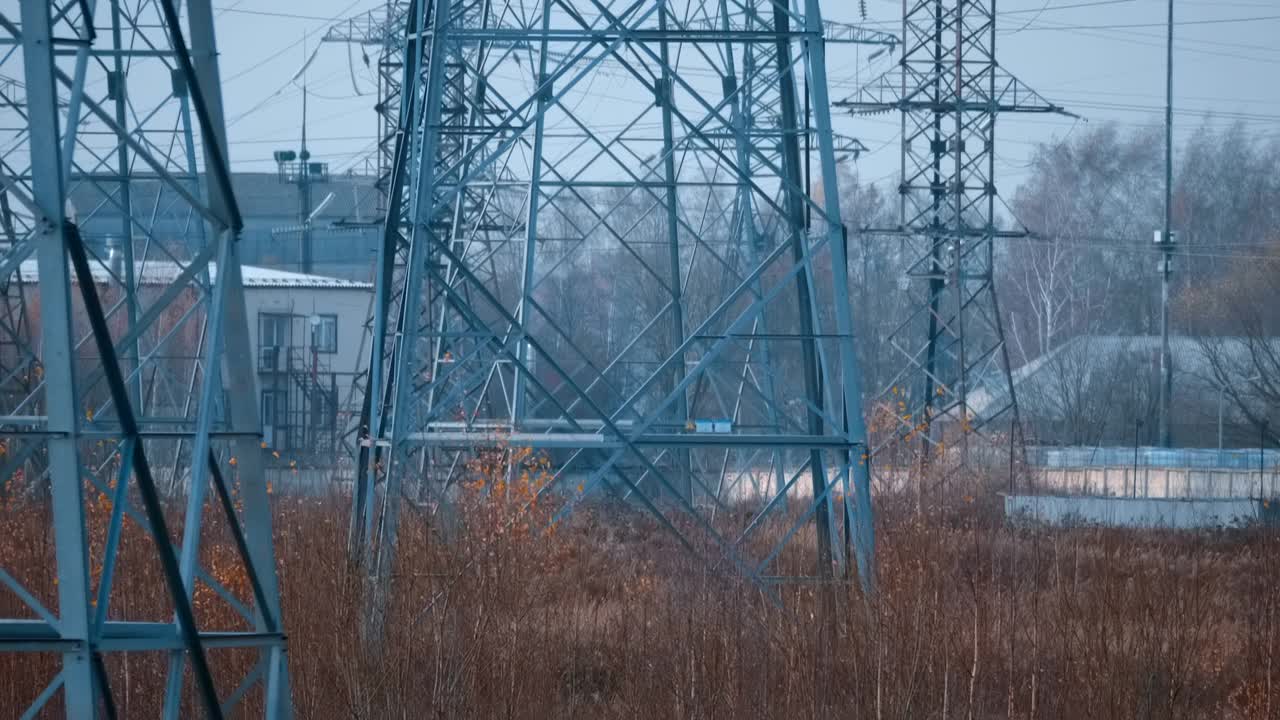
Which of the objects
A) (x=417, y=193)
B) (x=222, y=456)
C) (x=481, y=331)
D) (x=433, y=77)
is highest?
(x=433, y=77)

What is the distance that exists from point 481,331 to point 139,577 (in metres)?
2.87

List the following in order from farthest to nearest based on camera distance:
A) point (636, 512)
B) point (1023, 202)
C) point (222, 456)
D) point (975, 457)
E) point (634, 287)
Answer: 1. point (1023, 202)
2. point (634, 287)
3. point (975, 457)
4. point (636, 512)
5. point (222, 456)

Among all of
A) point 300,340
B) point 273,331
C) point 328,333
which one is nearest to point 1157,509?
point 328,333

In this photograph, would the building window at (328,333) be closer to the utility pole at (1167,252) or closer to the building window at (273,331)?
the building window at (273,331)

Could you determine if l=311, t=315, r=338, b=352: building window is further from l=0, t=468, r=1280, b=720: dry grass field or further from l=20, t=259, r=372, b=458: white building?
l=0, t=468, r=1280, b=720: dry grass field

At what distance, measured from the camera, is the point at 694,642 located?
8406 millimetres

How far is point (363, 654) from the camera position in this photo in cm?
818

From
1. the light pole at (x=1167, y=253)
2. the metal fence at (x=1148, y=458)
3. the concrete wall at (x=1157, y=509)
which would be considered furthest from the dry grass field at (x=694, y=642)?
the light pole at (x=1167, y=253)

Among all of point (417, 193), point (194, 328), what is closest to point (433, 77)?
point (417, 193)

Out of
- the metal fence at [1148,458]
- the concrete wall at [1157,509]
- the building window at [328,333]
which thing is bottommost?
the metal fence at [1148,458]

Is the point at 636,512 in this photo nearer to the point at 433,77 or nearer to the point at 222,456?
the point at 222,456

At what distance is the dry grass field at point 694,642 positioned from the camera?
8086 mm

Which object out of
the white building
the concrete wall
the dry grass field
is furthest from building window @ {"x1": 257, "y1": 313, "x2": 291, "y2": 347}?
Result: the dry grass field

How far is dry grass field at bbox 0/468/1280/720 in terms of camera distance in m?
8.09
